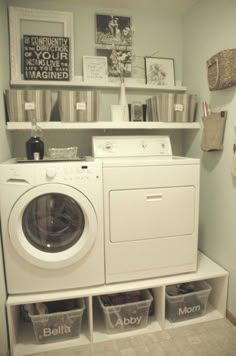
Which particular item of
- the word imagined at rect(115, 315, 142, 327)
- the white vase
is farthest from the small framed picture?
the word imagined at rect(115, 315, 142, 327)

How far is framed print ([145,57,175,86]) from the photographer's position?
7.47ft

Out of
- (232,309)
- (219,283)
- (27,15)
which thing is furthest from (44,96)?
(232,309)

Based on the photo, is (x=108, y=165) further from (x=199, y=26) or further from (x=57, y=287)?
(x=199, y=26)

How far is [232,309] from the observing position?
1813 mm

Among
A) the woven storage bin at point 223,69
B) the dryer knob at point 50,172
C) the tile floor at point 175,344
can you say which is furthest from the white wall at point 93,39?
the tile floor at point 175,344

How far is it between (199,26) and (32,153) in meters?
1.65

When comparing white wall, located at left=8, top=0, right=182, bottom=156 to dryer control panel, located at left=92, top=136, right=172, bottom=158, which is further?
white wall, located at left=8, top=0, right=182, bottom=156

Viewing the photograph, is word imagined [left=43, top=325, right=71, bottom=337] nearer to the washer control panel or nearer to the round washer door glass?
the round washer door glass

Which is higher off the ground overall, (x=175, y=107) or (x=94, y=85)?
(x=94, y=85)

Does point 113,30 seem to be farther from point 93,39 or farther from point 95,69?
point 95,69

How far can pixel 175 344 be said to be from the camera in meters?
1.64

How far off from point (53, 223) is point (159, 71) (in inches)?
63.5

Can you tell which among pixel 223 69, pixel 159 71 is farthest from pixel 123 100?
pixel 223 69

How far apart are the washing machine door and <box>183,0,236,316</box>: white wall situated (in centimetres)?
97
